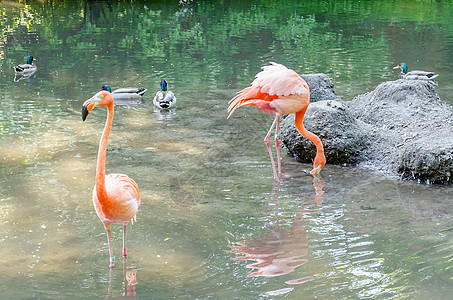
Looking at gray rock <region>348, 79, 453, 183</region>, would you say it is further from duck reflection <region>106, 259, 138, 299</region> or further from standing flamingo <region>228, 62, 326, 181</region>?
duck reflection <region>106, 259, 138, 299</region>

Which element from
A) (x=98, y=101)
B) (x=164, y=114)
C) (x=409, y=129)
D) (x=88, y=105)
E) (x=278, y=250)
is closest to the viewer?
(x=88, y=105)

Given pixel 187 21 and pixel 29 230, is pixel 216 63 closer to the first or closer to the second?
pixel 187 21

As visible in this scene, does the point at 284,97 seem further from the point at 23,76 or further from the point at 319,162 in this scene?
the point at 23,76

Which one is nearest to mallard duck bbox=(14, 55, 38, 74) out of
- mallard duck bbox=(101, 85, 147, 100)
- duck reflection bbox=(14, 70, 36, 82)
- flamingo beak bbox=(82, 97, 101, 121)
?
duck reflection bbox=(14, 70, 36, 82)

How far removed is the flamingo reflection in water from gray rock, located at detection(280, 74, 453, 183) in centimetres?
172

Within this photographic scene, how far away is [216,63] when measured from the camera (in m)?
13.4

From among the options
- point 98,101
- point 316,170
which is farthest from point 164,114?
point 98,101

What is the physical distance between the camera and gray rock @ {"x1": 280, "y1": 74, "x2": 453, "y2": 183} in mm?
6539

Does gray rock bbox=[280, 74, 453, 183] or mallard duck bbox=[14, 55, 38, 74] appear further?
mallard duck bbox=[14, 55, 38, 74]

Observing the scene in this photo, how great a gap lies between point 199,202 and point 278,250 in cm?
129

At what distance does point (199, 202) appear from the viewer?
6078 millimetres

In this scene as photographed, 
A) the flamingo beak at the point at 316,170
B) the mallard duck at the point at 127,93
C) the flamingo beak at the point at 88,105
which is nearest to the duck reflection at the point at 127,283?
the flamingo beak at the point at 88,105

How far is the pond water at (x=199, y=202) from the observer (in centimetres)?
449

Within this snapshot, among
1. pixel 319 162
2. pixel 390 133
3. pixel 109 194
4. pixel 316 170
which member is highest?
pixel 109 194
